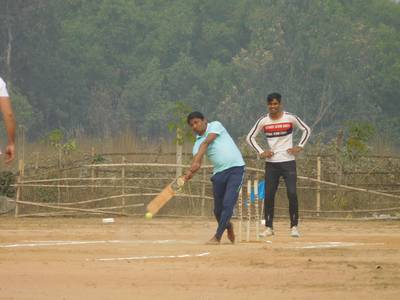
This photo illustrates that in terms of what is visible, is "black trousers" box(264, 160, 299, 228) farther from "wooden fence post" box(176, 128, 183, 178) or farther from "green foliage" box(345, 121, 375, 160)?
"green foliage" box(345, 121, 375, 160)

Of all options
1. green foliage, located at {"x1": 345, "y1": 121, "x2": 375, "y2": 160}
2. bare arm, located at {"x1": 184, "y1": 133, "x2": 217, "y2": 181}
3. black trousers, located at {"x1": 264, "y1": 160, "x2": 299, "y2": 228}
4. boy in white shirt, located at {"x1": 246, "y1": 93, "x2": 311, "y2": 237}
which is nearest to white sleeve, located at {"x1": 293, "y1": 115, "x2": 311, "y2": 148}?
boy in white shirt, located at {"x1": 246, "y1": 93, "x2": 311, "y2": 237}

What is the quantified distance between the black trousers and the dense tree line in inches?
1603

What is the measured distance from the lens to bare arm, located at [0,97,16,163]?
39.0 feet

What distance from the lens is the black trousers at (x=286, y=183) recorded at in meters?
17.5

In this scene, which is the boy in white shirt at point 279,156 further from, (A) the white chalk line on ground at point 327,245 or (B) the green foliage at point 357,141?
(B) the green foliage at point 357,141

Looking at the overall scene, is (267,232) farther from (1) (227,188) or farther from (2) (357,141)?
(2) (357,141)

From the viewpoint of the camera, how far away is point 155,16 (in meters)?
72.8

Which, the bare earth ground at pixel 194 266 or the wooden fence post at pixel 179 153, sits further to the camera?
the wooden fence post at pixel 179 153

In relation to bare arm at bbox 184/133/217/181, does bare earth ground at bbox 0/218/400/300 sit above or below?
below

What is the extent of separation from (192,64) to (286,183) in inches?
1976

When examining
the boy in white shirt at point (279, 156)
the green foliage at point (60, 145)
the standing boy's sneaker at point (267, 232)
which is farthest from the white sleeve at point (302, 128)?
the green foliage at point (60, 145)

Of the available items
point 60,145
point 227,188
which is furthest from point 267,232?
point 60,145

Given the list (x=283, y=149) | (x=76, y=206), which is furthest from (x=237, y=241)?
(x=76, y=206)

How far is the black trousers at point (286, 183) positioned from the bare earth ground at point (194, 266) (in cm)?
34
